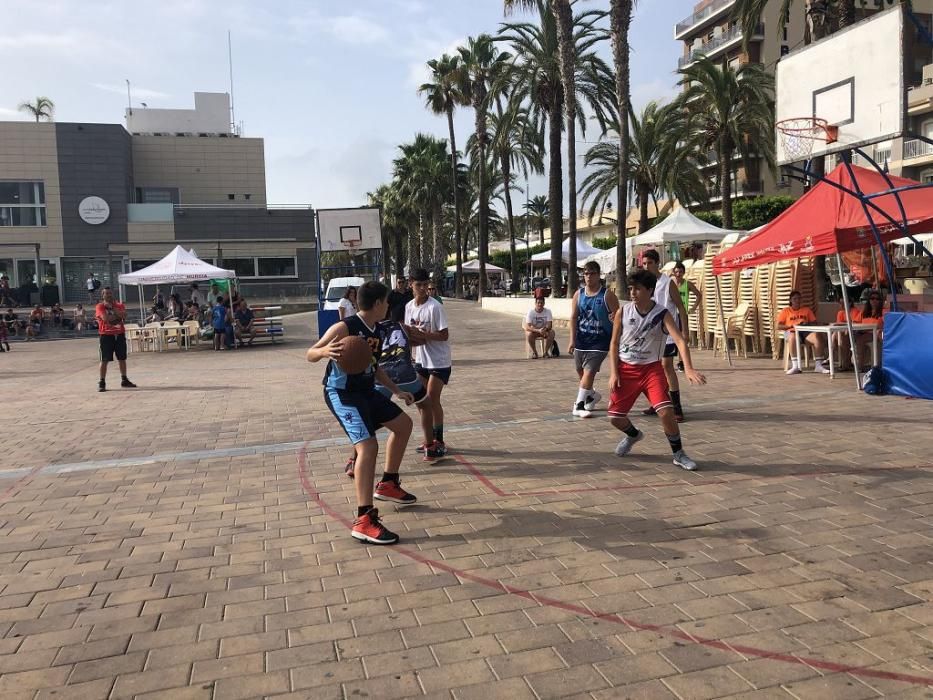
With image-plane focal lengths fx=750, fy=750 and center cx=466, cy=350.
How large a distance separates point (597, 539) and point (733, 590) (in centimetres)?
94

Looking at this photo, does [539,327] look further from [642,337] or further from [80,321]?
[80,321]

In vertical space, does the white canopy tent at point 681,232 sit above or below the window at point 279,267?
below

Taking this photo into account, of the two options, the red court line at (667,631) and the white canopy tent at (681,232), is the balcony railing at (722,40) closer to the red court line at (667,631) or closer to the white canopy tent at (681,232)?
the white canopy tent at (681,232)

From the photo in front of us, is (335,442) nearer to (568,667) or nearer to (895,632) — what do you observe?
(568,667)

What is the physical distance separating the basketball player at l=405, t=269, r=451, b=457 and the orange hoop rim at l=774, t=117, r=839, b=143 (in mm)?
5888

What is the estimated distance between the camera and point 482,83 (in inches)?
1622

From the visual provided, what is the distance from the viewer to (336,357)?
4.54 meters

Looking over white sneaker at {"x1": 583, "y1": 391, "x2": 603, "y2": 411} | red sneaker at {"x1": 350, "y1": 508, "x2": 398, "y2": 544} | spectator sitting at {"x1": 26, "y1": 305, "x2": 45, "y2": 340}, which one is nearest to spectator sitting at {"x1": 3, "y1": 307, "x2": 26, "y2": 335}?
spectator sitting at {"x1": 26, "y1": 305, "x2": 45, "y2": 340}

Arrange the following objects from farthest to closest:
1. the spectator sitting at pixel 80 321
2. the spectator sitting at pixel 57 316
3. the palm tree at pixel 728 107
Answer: the spectator sitting at pixel 57 316
the spectator sitting at pixel 80 321
the palm tree at pixel 728 107

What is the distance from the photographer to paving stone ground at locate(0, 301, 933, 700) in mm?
3045

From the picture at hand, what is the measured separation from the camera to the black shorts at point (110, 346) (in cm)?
1211

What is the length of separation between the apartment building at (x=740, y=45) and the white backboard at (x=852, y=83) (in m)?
41.3

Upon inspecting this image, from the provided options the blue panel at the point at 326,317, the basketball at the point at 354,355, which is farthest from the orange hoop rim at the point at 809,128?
the blue panel at the point at 326,317

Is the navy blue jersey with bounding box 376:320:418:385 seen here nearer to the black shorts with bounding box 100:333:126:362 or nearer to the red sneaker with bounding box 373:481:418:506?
the red sneaker with bounding box 373:481:418:506
